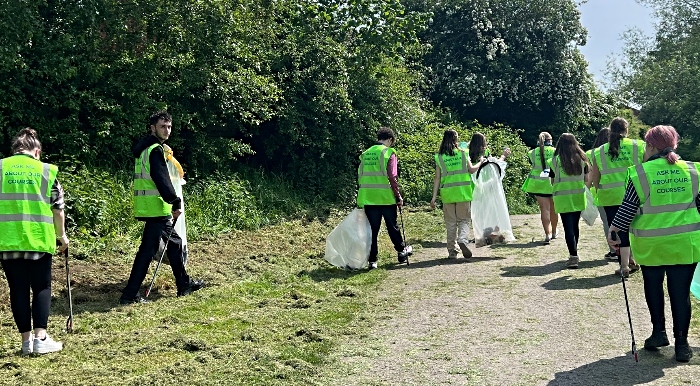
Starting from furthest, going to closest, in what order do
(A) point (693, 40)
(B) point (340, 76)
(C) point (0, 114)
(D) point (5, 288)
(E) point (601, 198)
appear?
(A) point (693, 40) < (B) point (340, 76) < (C) point (0, 114) < (E) point (601, 198) < (D) point (5, 288)

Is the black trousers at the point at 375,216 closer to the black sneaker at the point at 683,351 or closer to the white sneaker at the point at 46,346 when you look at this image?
the white sneaker at the point at 46,346

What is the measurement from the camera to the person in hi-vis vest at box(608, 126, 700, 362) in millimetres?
6422

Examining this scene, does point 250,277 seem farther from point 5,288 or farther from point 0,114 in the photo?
point 0,114

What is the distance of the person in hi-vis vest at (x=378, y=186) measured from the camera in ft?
37.6

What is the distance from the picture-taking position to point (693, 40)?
40.5m

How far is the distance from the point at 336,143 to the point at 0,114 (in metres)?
8.03

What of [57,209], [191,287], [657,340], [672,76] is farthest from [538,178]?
[672,76]

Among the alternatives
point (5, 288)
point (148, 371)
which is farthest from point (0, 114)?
point (148, 371)

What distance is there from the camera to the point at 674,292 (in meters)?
6.52

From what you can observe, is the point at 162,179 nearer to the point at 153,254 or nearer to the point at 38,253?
the point at 153,254

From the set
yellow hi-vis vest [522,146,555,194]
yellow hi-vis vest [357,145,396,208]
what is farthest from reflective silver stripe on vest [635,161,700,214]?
yellow hi-vis vest [522,146,555,194]

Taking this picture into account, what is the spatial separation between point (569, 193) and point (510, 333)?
13.3 ft

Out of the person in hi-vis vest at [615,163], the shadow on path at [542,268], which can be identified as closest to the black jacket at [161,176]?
the shadow on path at [542,268]

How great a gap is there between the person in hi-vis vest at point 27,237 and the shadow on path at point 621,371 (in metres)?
4.30
